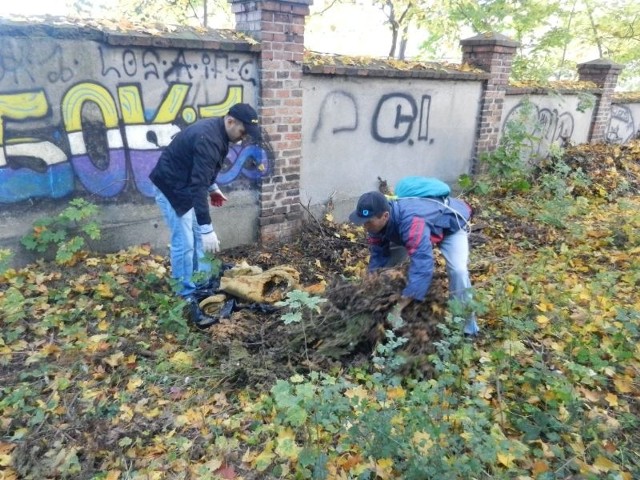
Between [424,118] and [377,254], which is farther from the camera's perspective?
[424,118]

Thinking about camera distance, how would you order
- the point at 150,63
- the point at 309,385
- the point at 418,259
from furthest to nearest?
the point at 150,63 < the point at 418,259 < the point at 309,385

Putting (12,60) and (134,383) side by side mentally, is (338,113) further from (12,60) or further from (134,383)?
(134,383)

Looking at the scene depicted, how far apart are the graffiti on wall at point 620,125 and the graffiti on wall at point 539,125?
207 cm

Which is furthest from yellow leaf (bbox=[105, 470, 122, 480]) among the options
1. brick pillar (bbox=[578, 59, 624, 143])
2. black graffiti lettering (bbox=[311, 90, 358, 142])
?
brick pillar (bbox=[578, 59, 624, 143])

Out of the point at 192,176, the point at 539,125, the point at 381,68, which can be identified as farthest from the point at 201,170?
the point at 539,125

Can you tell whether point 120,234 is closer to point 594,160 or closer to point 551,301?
point 551,301

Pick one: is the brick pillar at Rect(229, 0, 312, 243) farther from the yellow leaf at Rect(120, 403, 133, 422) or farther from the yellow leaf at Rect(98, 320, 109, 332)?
the yellow leaf at Rect(120, 403, 133, 422)

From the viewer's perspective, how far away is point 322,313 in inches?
142

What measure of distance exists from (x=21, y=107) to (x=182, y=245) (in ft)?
6.03

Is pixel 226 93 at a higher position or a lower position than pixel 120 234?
higher

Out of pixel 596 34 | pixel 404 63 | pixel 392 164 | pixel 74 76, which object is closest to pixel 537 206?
pixel 392 164

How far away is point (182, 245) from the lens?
13.9 ft

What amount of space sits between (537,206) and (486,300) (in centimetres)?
437

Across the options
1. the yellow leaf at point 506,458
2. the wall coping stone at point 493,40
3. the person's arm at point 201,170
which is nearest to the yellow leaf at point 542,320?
the yellow leaf at point 506,458
